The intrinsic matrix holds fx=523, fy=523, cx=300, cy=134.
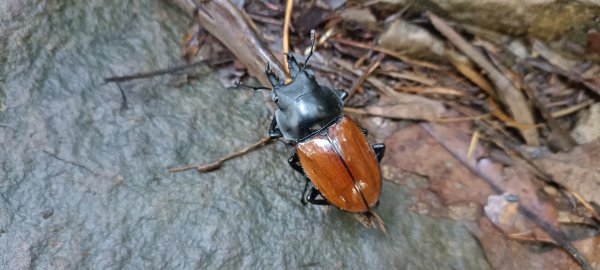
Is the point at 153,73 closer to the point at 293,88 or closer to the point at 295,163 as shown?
the point at 293,88

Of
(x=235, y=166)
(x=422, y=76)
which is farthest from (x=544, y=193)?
(x=235, y=166)

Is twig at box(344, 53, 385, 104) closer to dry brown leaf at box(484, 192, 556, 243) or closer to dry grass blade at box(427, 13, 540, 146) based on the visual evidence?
dry grass blade at box(427, 13, 540, 146)

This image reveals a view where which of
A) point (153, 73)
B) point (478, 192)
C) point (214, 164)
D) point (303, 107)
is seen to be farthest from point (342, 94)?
point (153, 73)

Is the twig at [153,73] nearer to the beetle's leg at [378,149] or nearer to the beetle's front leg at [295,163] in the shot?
the beetle's front leg at [295,163]

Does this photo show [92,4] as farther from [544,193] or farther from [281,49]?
[544,193]

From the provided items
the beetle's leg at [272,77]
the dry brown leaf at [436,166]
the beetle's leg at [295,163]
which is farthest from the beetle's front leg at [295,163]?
the dry brown leaf at [436,166]

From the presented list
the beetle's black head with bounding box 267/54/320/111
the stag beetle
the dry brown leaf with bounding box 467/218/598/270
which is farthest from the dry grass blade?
the beetle's black head with bounding box 267/54/320/111
